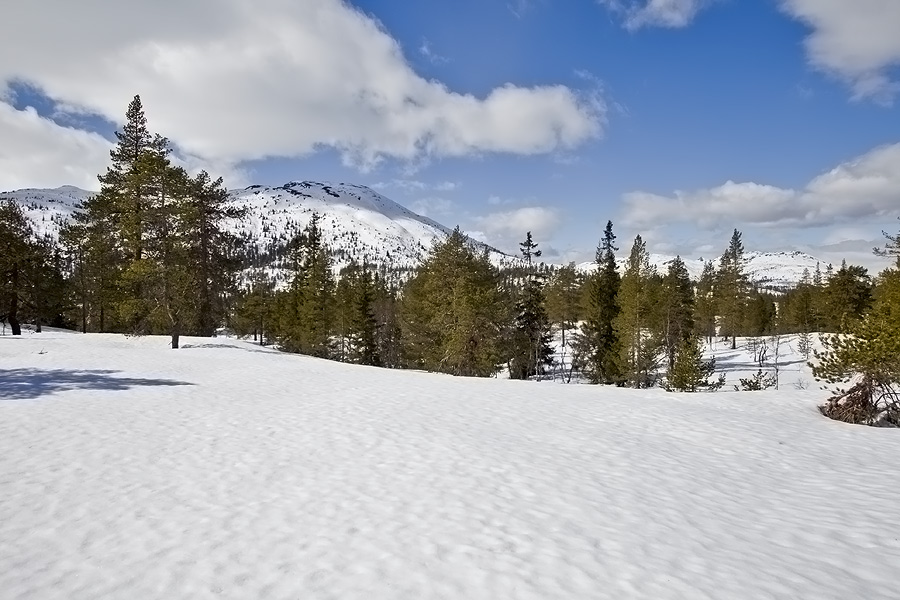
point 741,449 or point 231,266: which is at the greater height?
point 231,266

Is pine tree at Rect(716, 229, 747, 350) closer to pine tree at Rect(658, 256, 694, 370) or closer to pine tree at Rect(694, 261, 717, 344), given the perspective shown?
pine tree at Rect(694, 261, 717, 344)

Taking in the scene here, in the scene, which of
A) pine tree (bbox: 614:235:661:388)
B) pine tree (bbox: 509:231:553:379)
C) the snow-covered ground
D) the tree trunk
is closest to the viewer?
the snow-covered ground

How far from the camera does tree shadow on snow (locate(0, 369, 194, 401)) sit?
13170mm

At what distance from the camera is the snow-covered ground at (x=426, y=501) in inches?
192

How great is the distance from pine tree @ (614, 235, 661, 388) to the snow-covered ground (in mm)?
17388

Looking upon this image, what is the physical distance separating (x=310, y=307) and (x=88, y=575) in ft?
125

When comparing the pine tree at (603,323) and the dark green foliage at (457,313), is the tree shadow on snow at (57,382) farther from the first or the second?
the pine tree at (603,323)

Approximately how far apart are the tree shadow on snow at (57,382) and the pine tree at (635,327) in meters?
27.7

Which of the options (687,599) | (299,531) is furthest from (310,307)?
(687,599)

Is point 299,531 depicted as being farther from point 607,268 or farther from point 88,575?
point 607,268

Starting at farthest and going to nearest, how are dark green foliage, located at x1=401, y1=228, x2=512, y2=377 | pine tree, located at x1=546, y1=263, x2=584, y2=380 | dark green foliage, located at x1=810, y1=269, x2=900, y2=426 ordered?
pine tree, located at x1=546, y1=263, x2=584, y2=380 < dark green foliage, located at x1=401, y1=228, x2=512, y2=377 < dark green foliage, located at x1=810, y1=269, x2=900, y2=426

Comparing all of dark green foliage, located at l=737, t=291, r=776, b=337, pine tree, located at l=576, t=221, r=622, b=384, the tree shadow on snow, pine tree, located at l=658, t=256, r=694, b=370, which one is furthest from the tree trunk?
dark green foliage, located at l=737, t=291, r=776, b=337

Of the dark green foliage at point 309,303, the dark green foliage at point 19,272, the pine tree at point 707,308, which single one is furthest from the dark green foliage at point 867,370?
the dark green foliage at point 19,272

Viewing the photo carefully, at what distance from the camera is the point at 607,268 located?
136 feet
